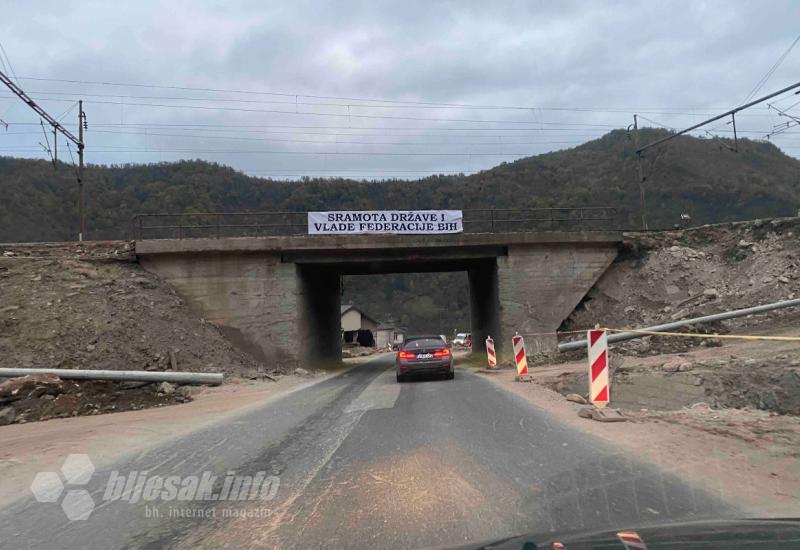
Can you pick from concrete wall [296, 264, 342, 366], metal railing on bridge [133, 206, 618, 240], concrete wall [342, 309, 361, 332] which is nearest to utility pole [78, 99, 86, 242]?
metal railing on bridge [133, 206, 618, 240]

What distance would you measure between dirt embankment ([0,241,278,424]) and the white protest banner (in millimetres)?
6647

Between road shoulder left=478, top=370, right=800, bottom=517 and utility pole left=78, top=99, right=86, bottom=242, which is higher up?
utility pole left=78, top=99, right=86, bottom=242

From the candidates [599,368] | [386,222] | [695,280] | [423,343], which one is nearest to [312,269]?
[386,222]

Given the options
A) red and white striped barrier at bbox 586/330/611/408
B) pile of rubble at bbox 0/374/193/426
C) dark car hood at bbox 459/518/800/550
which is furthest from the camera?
pile of rubble at bbox 0/374/193/426

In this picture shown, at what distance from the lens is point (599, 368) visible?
10.9 m

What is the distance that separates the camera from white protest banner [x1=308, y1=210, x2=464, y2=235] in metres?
26.7

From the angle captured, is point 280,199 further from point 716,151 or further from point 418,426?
point 418,426

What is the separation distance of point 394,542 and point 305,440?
15.1 feet

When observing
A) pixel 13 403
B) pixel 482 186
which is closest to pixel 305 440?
pixel 13 403

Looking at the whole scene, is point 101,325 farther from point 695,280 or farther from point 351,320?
point 351,320

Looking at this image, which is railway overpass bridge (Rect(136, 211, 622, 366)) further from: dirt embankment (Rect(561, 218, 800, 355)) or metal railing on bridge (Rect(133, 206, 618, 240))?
dirt embankment (Rect(561, 218, 800, 355))

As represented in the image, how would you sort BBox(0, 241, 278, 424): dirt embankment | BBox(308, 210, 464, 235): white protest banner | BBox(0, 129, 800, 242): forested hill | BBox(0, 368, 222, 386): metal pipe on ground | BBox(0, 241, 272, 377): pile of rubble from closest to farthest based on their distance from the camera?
BBox(0, 368, 222, 386): metal pipe on ground
BBox(0, 241, 278, 424): dirt embankment
BBox(0, 241, 272, 377): pile of rubble
BBox(308, 210, 464, 235): white protest banner
BBox(0, 129, 800, 242): forested hill

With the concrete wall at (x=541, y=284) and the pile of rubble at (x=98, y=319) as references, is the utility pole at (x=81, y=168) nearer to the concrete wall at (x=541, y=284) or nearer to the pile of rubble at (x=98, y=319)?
the pile of rubble at (x=98, y=319)

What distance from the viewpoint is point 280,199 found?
79.1 meters
